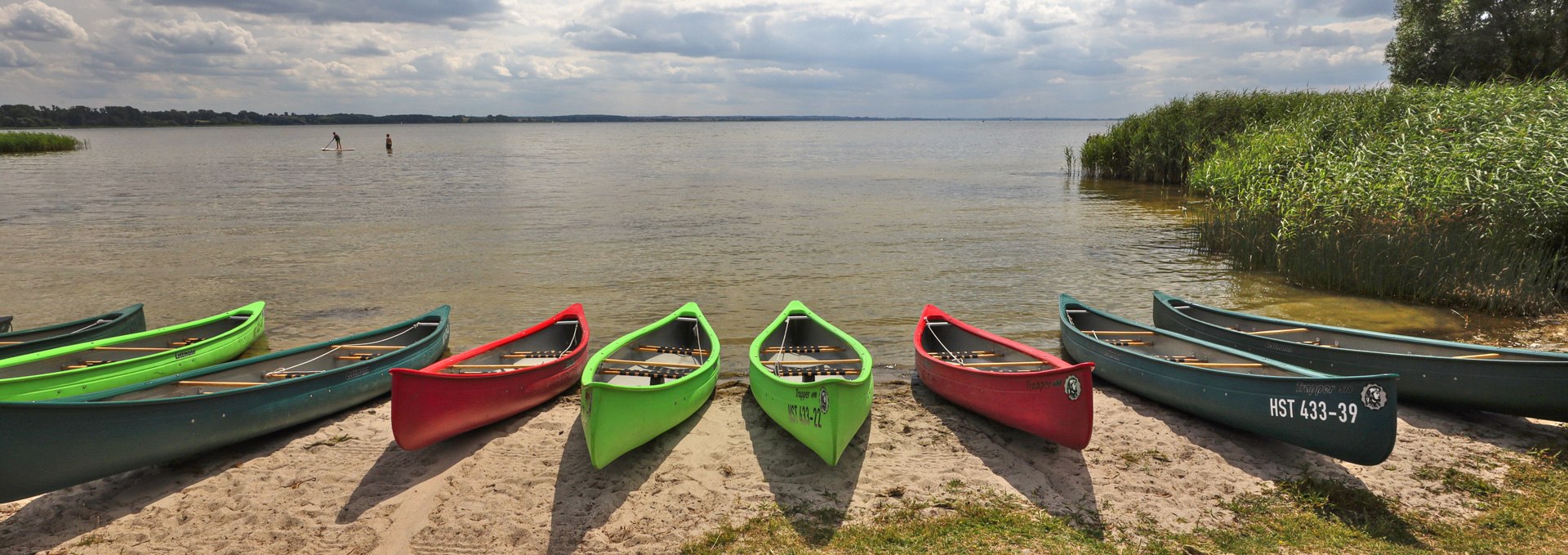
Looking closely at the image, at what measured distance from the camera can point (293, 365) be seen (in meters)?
9.62

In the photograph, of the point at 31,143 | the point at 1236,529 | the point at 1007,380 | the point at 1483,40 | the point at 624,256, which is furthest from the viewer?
the point at 31,143

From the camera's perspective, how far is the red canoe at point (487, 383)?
7422 mm

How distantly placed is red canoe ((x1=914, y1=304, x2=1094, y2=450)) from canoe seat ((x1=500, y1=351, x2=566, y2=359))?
4.69 m

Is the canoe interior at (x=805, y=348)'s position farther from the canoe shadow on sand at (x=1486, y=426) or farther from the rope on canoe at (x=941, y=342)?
the canoe shadow on sand at (x=1486, y=426)

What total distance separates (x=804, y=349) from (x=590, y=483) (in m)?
3.79

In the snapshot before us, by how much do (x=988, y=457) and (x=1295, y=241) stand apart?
1061 cm

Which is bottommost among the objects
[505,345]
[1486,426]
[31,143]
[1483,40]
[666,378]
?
[1486,426]

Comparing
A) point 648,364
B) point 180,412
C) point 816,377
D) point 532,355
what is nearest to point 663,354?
point 648,364

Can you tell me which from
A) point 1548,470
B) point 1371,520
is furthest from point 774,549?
point 1548,470

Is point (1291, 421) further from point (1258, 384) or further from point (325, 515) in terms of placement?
point (325, 515)

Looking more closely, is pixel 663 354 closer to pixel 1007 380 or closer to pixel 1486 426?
pixel 1007 380

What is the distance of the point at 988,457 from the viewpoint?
788 centimetres

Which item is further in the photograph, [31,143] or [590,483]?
[31,143]

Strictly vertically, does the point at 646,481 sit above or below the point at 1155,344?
Answer: below
